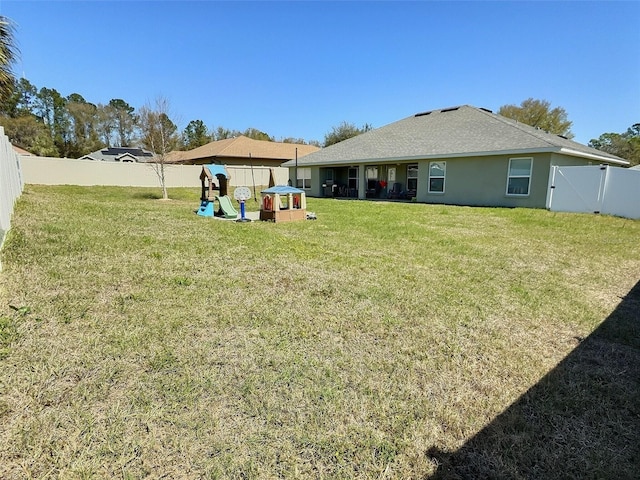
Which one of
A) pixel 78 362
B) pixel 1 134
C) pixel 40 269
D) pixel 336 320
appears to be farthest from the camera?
pixel 1 134

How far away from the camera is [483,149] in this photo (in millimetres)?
13875

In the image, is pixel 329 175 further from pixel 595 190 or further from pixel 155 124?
pixel 595 190

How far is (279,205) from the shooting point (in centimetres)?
980

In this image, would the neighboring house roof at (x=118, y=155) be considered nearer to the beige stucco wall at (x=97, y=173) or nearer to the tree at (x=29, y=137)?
the tree at (x=29, y=137)

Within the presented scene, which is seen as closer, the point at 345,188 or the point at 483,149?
the point at 483,149

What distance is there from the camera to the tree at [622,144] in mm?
39250

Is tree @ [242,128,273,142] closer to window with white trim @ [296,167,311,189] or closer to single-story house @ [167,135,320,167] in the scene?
single-story house @ [167,135,320,167]

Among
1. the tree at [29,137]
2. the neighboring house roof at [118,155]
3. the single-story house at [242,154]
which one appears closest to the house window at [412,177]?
the single-story house at [242,154]

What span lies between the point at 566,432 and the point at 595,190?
Answer: 1302cm

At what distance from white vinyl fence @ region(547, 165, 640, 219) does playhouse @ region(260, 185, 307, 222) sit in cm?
961

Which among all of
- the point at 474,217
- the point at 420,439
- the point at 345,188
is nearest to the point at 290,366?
the point at 420,439

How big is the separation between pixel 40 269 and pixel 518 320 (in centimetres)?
558

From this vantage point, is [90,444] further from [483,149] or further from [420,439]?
[483,149]

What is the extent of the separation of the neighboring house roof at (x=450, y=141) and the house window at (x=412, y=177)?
1.39 meters
